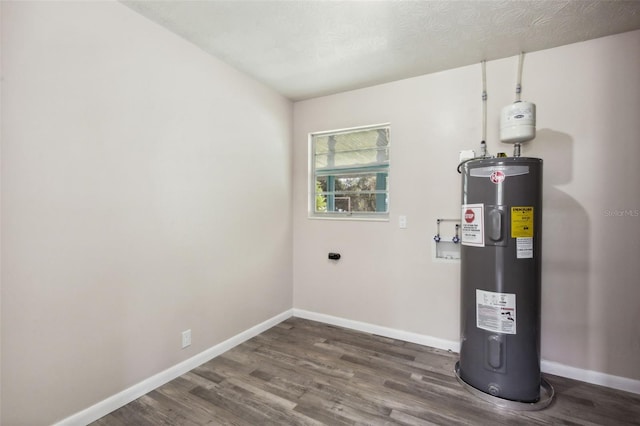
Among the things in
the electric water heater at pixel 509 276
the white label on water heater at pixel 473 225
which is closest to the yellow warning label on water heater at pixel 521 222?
the electric water heater at pixel 509 276

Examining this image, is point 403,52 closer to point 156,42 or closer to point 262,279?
point 156,42

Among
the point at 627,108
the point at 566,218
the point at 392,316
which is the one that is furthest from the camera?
the point at 392,316

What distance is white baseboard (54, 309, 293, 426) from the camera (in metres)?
1.74

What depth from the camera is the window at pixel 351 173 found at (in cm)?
312

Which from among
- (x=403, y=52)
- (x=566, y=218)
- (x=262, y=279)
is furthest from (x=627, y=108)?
(x=262, y=279)

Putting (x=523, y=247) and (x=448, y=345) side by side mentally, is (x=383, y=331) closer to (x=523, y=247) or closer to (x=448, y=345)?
(x=448, y=345)

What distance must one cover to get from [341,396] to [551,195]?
2238mm

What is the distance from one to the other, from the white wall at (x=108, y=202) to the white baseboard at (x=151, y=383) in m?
0.05

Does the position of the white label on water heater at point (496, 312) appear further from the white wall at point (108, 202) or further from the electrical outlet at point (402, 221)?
the white wall at point (108, 202)

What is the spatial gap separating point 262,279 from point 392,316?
55.5 inches

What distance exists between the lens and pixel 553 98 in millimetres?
2336

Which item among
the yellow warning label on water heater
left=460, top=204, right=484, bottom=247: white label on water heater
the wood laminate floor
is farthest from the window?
the wood laminate floor

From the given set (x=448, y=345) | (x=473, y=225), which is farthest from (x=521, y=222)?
(x=448, y=345)

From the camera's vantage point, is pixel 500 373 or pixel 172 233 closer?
pixel 500 373
